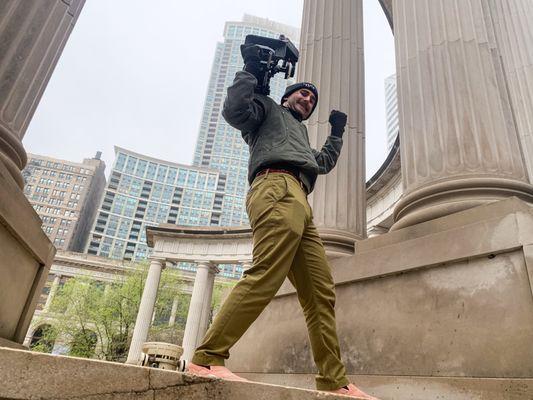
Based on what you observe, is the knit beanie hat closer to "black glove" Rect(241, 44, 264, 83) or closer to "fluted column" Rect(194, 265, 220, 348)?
"black glove" Rect(241, 44, 264, 83)

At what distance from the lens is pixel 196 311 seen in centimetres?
3884

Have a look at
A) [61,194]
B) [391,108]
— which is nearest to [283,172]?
[391,108]

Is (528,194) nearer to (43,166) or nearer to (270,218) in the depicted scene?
(270,218)

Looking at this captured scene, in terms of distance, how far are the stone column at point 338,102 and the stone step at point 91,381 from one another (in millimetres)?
6161

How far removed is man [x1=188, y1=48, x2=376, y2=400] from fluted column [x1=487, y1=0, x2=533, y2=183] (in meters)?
9.93

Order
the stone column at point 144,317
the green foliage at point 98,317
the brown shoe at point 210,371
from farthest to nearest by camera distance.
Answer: the green foliage at point 98,317 → the stone column at point 144,317 → the brown shoe at point 210,371

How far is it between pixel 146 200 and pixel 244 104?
180m

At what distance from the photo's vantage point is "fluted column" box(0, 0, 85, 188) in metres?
5.78

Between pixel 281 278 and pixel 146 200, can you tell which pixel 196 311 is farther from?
pixel 146 200

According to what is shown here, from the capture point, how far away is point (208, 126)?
613ft

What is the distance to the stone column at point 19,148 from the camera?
5.53m

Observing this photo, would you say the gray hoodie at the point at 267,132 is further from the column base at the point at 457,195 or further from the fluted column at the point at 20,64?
the fluted column at the point at 20,64

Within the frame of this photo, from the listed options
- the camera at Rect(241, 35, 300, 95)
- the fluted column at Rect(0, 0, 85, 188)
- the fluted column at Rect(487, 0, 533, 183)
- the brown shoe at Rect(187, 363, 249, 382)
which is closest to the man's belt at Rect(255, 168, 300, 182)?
the camera at Rect(241, 35, 300, 95)

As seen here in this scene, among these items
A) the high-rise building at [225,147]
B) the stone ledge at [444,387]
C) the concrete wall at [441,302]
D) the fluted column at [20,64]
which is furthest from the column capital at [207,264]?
the high-rise building at [225,147]
